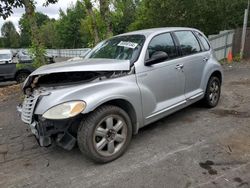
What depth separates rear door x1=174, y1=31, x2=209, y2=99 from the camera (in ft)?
16.0

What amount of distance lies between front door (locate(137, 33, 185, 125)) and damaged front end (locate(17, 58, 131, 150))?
401mm

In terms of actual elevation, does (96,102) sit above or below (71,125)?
above

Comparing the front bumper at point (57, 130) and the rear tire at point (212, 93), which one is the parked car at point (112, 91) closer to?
the front bumper at point (57, 130)

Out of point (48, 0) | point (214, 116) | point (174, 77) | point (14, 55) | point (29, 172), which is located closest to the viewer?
point (29, 172)

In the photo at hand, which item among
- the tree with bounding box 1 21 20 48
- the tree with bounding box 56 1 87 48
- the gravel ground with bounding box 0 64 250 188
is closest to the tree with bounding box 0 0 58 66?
the gravel ground with bounding box 0 64 250 188

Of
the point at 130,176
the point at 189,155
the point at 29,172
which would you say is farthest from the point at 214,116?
the point at 29,172

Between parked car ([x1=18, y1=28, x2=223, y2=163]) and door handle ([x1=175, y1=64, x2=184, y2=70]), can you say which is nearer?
parked car ([x1=18, y1=28, x2=223, y2=163])

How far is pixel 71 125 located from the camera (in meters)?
3.45

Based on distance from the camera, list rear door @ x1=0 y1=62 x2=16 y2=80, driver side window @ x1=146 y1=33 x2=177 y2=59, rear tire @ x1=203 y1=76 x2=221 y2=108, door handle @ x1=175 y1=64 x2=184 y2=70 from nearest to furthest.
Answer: driver side window @ x1=146 y1=33 x2=177 y2=59, door handle @ x1=175 y1=64 x2=184 y2=70, rear tire @ x1=203 y1=76 x2=221 y2=108, rear door @ x1=0 y1=62 x2=16 y2=80

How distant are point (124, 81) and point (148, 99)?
1.67 feet

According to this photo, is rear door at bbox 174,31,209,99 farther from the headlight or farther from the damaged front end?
the headlight

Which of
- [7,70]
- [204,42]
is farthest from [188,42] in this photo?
[7,70]

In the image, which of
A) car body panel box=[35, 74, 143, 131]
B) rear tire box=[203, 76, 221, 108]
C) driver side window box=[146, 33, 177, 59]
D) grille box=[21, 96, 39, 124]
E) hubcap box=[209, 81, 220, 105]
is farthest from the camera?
hubcap box=[209, 81, 220, 105]

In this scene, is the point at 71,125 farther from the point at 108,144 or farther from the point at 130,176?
the point at 130,176
